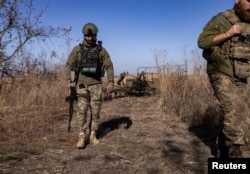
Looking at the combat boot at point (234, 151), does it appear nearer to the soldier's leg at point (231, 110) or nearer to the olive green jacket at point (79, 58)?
the soldier's leg at point (231, 110)

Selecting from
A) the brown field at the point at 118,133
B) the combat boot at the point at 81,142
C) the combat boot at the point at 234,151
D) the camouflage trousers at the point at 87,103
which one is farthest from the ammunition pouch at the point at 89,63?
the combat boot at the point at 234,151

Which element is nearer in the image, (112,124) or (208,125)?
(208,125)

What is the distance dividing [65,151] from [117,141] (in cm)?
100

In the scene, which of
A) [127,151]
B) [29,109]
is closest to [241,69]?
[127,151]

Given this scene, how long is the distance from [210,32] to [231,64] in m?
0.43

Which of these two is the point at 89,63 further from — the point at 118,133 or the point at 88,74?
the point at 118,133

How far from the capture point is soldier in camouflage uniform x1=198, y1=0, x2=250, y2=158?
4.22 m

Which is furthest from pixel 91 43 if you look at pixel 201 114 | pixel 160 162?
pixel 201 114

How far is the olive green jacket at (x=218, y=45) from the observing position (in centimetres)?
428

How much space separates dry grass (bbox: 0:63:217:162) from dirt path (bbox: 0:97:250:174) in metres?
0.25

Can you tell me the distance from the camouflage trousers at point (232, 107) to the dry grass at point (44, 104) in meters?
2.76

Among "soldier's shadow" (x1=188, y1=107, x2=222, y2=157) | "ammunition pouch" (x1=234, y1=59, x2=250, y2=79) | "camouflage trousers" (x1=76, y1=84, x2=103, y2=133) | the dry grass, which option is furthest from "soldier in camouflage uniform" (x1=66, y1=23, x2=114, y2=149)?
"ammunition pouch" (x1=234, y1=59, x2=250, y2=79)

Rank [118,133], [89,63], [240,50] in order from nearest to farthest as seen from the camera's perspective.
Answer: [240,50] → [89,63] → [118,133]

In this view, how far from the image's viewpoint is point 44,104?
34.6 ft
